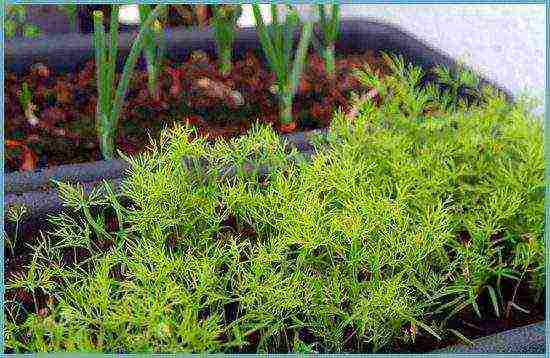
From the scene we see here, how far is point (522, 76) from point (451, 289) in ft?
A: 2.94

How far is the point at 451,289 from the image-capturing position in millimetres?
1110

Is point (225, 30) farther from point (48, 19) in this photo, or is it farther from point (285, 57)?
point (48, 19)

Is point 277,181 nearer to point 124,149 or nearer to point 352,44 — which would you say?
point 124,149

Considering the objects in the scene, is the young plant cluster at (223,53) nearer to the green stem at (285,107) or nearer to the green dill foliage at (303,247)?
the green stem at (285,107)

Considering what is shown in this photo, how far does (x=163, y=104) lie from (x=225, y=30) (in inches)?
7.7

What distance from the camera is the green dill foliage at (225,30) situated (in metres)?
1.69

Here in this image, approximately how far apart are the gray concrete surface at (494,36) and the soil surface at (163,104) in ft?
0.61

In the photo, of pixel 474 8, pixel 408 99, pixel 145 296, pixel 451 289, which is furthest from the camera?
pixel 474 8

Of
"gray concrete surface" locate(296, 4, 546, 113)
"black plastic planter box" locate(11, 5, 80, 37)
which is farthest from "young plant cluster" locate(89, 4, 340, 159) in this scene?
"black plastic planter box" locate(11, 5, 80, 37)

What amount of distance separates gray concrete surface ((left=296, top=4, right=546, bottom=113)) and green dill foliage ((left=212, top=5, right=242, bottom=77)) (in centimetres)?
19

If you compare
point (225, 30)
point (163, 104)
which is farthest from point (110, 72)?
point (225, 30)

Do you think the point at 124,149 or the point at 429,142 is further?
the point at 124,149

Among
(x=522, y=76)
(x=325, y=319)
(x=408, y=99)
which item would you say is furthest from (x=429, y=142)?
(x=522, y=76)

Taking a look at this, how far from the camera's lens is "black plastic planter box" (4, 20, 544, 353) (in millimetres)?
1258
